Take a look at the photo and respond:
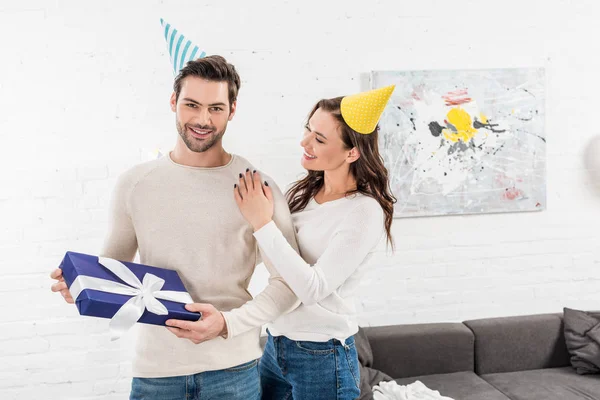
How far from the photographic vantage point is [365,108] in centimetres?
188

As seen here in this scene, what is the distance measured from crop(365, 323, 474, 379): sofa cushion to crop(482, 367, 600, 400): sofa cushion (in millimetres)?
198

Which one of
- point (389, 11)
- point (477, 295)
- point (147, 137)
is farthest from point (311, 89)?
point (477, 295)

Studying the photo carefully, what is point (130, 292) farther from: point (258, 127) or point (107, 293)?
point (258, 127)

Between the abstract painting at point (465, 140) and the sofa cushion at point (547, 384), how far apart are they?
0.91 meters

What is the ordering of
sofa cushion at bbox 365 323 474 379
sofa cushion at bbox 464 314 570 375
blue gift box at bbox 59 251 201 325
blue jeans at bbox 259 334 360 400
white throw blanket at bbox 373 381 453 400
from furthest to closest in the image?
1. sofa cushion at bbox 464 314 570 375
2. sofa cushion at bbox 365 323 474 379
3. white throw blanket at bbox 373 381 453 400
4. blue jeans at bbox 259 334 360 400
5. blue gift box at bbox 59 251 201 325

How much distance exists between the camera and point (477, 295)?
11.9 feet

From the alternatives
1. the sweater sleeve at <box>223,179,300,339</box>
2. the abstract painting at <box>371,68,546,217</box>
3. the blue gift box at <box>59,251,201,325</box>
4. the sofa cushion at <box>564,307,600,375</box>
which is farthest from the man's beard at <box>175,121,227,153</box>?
the sofa cushion at <box>564,307,600,375</box>

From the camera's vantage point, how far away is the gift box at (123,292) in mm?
1400

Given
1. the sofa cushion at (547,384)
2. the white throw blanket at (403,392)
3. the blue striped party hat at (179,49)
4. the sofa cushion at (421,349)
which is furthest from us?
the sofa cushion at (421,349)

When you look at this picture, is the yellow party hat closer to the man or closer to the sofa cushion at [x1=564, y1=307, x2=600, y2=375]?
the man

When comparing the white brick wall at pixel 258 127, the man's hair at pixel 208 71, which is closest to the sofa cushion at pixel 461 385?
the white brick wall at pixel 258 127

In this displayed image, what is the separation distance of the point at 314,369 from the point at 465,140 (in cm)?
206

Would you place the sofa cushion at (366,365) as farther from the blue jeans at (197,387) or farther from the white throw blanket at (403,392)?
the blue jeans at (197,387)

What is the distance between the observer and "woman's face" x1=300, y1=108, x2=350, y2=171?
1956 millimetres
